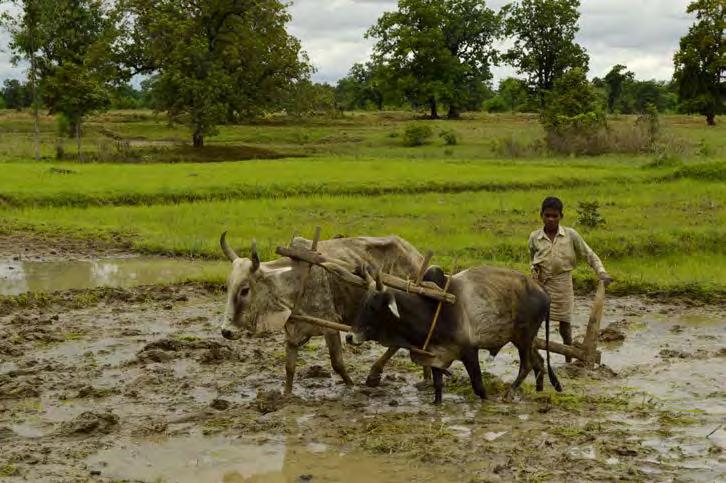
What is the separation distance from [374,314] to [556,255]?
7.60ft

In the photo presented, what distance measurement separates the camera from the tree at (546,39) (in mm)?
49469

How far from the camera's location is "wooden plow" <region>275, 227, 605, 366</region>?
23.2 ft

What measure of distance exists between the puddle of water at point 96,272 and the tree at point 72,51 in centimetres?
1878

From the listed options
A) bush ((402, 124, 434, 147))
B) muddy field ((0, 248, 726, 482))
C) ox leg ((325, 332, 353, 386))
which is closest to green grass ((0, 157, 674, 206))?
muddy field ((0, 248, 726, 482))

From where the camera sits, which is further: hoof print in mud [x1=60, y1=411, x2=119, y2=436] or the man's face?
the man's face

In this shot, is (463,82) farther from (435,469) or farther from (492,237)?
(435,469)

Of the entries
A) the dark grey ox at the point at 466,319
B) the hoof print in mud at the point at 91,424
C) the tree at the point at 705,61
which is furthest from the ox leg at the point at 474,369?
the tree at the point at 705,61

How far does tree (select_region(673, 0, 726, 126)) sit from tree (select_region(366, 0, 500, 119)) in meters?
13.2

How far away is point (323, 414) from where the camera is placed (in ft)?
23.9

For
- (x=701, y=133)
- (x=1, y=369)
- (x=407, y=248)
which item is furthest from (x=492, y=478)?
(x=701, y=133)

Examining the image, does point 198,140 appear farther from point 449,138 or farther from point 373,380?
point 373,380

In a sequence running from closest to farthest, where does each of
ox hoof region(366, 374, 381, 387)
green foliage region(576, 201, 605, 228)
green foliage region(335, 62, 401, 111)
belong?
ox hoof region(366, 374, 381, 387) → green foliage region(576, 201, 605, 228) → green foliage region(335, 62, 401, 111)

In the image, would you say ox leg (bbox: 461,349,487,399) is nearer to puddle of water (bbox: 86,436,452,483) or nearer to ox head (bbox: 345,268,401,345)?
ox head (bbox: 345,268,401,345)

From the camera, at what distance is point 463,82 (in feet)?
179
